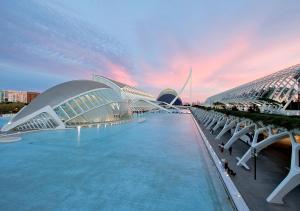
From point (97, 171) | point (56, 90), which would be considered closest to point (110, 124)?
point (56, 90)

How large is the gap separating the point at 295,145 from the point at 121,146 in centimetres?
1161

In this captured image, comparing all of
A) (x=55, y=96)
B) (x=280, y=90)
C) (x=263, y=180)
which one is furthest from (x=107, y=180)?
(x=280, y=90)

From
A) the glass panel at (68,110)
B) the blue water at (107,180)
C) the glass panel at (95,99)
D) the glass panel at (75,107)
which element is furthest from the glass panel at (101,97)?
the blue water at (107,180)

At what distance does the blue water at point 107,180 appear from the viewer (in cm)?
650

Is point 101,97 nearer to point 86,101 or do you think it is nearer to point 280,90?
point 86,101

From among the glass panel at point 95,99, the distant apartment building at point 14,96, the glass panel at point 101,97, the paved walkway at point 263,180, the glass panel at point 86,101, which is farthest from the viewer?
the distant apartment building at point 14,96

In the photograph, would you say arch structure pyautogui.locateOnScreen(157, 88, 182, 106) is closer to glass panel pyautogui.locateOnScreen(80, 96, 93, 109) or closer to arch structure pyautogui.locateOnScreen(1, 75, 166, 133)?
arch structure pyautogui.locateOnScreen(1, 75, 166, 133)

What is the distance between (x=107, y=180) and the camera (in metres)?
8.34

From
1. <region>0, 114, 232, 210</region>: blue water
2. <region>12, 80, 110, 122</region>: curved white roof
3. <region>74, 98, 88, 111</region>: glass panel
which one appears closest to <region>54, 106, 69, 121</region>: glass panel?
<region>12, 80, 110, 122</region>: curved white roof

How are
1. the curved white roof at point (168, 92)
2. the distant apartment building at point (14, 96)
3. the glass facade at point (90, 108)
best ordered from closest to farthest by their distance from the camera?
the glass facade at point (90, 108) → the distant apartment building at point (14, 96) → the curved white roof at point (168, 92)

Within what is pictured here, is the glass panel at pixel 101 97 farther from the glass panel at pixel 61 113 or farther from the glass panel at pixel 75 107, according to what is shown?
the glass panel at pixel 61 113

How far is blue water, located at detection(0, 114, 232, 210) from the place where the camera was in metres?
6.50

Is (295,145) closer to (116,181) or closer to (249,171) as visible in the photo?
(249,171)

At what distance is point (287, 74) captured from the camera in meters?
33.2
